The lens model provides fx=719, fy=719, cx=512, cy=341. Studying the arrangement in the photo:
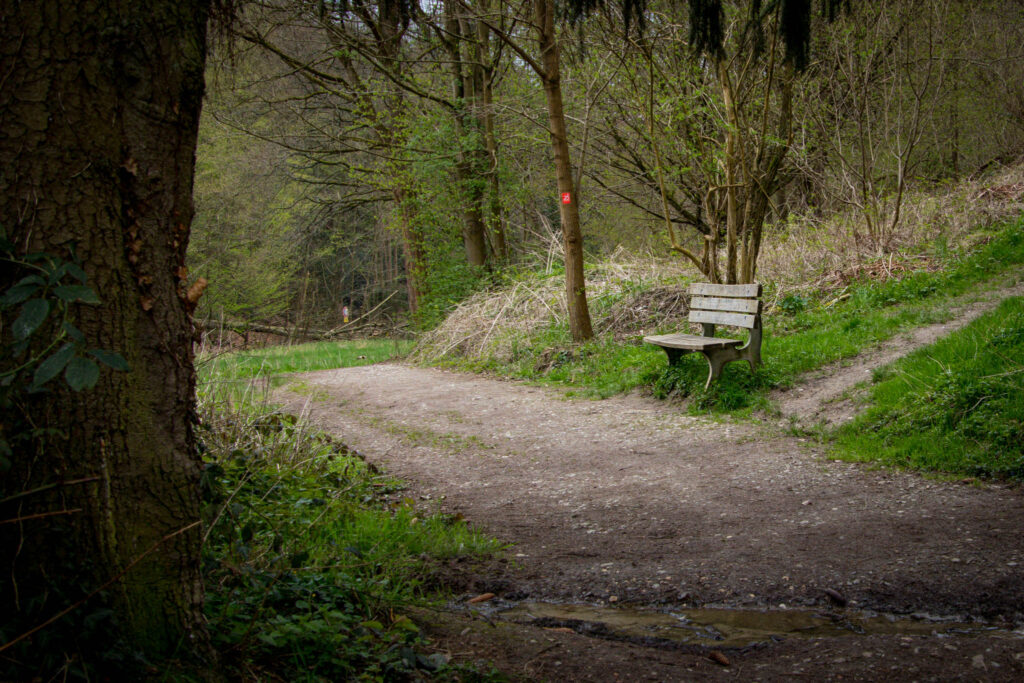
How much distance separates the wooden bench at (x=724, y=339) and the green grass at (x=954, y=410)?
1.43 metres

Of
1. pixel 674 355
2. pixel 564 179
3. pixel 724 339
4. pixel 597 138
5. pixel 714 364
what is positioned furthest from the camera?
pixel 597 138

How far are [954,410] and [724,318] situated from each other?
2993mm

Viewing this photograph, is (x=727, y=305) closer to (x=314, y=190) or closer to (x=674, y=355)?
(x=674, y=355)

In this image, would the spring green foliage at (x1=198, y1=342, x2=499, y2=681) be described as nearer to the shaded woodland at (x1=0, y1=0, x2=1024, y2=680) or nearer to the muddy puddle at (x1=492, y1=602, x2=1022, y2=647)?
the shaded woodland at (x1=0, y1=0, x2=1024, y2=680)

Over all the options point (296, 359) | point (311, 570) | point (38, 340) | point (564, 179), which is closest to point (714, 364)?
point (564, 179)

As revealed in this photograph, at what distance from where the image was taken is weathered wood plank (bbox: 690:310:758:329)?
742cm

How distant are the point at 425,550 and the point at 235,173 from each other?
51.5 feet

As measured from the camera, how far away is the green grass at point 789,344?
24.3 ft

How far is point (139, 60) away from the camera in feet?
6.50

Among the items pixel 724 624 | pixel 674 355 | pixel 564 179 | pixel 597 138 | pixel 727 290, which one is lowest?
pixel 724 624

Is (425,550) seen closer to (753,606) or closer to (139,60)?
(753,606)

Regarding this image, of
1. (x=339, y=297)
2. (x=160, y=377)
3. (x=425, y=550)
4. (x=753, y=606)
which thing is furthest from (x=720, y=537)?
(x=339, y=297)

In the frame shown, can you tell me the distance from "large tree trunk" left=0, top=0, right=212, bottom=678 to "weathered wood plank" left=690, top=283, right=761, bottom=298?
6.31m

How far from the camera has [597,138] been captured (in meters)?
14.0
